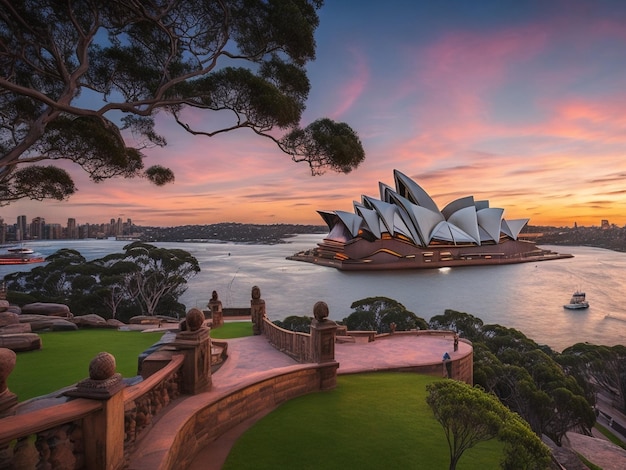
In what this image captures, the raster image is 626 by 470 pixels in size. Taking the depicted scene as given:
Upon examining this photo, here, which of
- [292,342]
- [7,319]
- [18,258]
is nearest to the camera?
[292,342]

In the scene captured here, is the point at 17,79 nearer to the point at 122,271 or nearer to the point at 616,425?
the point at 122,271

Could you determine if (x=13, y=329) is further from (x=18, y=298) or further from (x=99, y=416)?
(x=18, y=298)

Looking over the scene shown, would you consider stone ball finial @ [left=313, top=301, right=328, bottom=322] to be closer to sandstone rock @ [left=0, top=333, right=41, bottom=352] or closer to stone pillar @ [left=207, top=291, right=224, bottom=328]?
sandstone rock @ [left=0, top=333, right=41, bottom=352]

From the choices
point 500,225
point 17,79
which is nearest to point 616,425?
point 17,79

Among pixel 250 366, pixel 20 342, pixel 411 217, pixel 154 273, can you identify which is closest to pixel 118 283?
pixel 154 273

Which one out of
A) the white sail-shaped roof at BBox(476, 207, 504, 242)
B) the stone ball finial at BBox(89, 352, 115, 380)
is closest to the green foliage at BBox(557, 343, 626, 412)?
the stone ball finial at BBox(89, 352, 115, 380)

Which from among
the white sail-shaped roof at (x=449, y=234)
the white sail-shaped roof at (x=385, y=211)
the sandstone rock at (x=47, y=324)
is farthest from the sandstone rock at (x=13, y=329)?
the white sail-shaped roof at (x=449, y=234)

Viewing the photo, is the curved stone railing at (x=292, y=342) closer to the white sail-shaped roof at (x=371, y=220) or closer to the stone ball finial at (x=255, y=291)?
the stone ball finial at (x=255, y=291)
